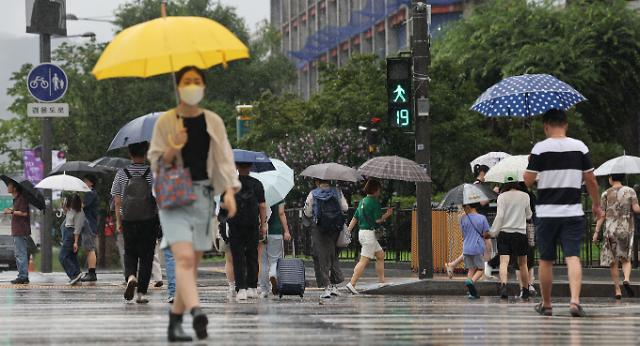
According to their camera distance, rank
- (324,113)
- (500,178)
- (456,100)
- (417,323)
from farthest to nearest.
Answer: (324,113), (456,100), (500,178), (417,323)

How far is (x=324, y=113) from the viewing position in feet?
177

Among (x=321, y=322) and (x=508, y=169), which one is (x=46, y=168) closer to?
(x=508, y=169)

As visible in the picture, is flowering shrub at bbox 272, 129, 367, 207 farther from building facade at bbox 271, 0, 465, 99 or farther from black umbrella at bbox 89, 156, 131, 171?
black umbrella at bbox 89, 156, 131, 171

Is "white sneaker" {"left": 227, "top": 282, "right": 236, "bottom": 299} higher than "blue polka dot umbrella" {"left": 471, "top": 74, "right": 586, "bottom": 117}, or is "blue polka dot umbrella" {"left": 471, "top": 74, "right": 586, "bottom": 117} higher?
"blue polka dot umbrella" {"left": 471, "top": 74, "right": 586, "bottom": 117}

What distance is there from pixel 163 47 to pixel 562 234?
5036 mm

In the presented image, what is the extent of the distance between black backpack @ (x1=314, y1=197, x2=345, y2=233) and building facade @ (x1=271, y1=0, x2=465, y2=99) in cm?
4321

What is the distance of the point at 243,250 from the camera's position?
1694cm

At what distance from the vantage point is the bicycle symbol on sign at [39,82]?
3012cm

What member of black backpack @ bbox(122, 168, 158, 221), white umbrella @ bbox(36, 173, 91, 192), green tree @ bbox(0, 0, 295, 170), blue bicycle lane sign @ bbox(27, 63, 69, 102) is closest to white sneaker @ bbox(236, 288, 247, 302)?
black backpack @ bbox(122, 168, 158, 221)

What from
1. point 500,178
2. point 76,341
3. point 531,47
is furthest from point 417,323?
point 531,47

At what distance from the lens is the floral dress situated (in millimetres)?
19266

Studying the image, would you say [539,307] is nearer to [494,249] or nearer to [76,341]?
[76,341]

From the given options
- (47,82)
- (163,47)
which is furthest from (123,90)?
(163,47)

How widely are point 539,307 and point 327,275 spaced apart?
4897mm
